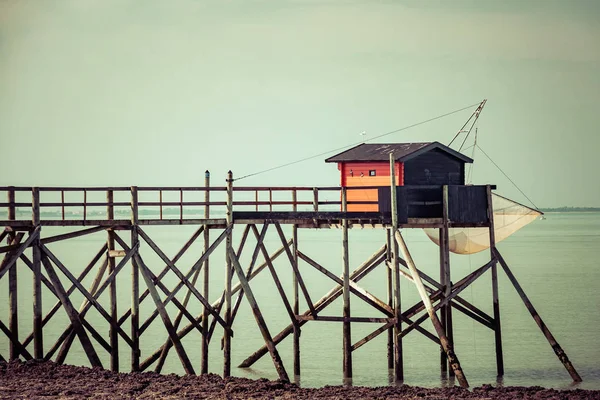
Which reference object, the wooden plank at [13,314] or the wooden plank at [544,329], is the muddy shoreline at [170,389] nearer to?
the wooden plank at [13,314]

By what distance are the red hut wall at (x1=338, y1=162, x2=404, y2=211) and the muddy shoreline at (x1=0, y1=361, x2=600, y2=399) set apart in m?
6.90

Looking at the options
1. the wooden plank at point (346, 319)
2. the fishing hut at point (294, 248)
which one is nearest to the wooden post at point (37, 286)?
the fishing hut at point (294, 248)

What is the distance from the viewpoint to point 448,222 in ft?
94.4

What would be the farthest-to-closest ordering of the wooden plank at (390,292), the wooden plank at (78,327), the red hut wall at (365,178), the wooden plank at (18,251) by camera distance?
the wooden plank at (390,292), the red hut wall at (365,178), the wooden plank at (78,327), the wooden plank at (18,251)

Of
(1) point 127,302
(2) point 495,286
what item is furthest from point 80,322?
(1) point 127,302

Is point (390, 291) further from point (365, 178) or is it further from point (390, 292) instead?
point (365, 178)

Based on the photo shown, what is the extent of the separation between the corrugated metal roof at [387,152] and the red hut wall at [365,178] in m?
0.22

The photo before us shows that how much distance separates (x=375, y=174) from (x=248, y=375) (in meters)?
7.47

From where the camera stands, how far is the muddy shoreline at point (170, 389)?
23375mm

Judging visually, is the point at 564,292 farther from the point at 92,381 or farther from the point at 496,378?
the point at 92,381

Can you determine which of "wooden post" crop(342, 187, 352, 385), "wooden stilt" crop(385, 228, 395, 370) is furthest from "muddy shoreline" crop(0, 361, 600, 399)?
"wooden stilt" crop(385, 228, 395, 370)

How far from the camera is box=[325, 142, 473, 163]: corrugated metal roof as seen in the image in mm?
29984

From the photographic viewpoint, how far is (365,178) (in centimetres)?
3083

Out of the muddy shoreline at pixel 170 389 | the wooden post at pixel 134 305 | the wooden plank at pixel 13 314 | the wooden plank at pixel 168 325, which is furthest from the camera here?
the wooden post at pixel 134 305
